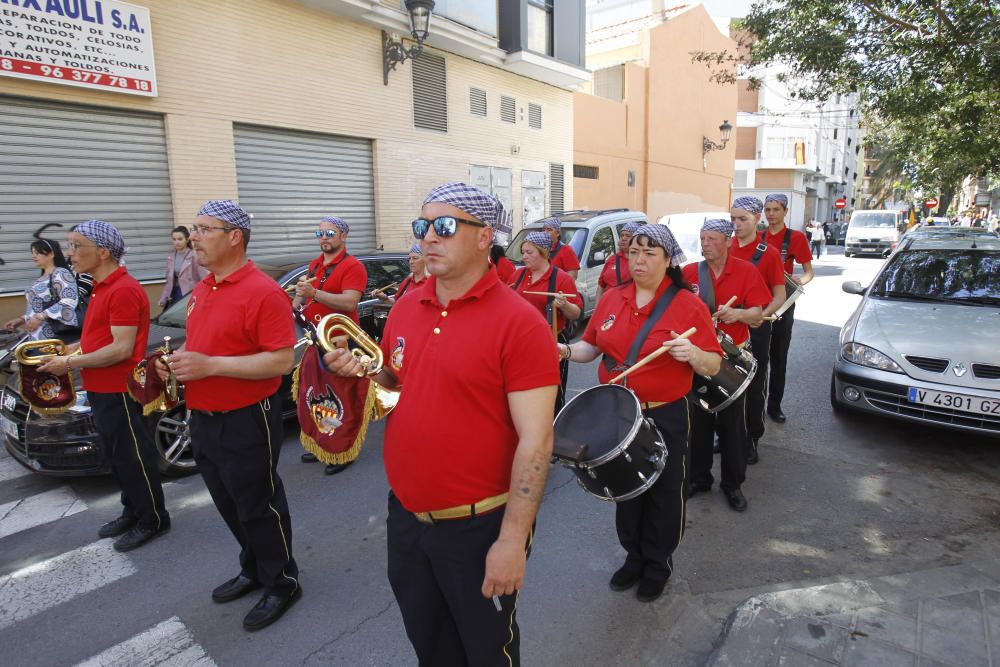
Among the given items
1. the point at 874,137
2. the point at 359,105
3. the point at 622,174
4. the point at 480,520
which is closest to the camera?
the point at 480,520

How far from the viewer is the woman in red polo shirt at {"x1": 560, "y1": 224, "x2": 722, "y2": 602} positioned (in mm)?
2977

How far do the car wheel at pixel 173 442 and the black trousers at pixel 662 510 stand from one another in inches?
136

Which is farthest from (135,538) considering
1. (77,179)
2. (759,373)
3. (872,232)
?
(872,232)

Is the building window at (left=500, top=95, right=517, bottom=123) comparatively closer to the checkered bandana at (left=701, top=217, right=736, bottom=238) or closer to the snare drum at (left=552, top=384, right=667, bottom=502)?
the checkered bandana at (left=701, top=217, right=736, bottom=238)

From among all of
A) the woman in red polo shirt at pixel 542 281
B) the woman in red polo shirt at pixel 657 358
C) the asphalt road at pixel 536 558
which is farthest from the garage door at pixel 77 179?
the woman in red polo shirt at pixel 657 358

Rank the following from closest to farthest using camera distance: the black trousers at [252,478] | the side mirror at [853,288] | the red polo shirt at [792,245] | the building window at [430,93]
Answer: the black trousers at [252,478] → the red polo shirt at [792,245] → the side mirror at [853,288] → the building window at [430,93]

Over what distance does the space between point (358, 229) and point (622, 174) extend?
11.5 metres

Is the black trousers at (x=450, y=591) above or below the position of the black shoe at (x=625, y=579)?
above

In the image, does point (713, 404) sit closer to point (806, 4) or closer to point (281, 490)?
point (281, 490)

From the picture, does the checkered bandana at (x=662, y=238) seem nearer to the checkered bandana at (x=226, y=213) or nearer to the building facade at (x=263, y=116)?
the checkered bandana at (x=226, y=213)

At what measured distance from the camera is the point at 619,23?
2394 cm

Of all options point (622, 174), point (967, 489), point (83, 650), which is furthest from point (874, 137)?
point (83, 650)

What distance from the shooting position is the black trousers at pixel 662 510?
306 centimetres

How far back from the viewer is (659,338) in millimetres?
2949
